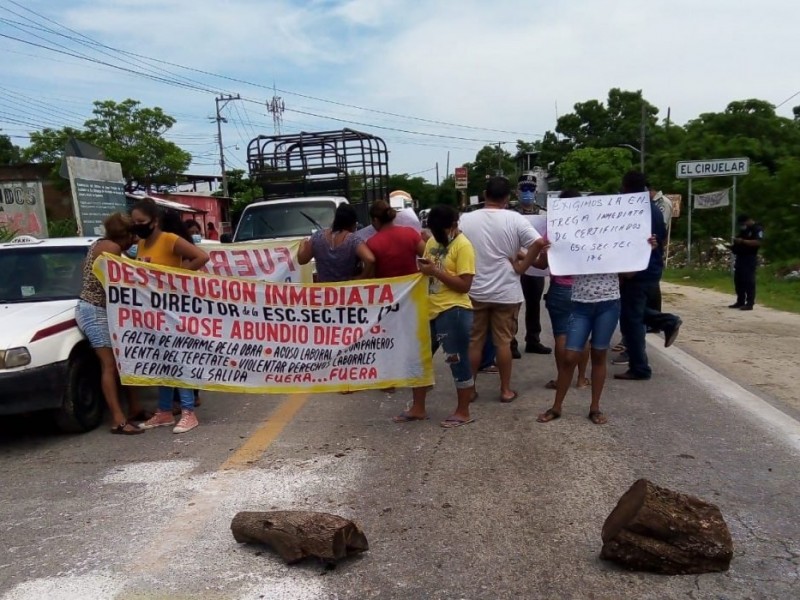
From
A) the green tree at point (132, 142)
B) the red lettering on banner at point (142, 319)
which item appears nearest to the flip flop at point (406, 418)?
the red lettering on banner at point (142, 319)

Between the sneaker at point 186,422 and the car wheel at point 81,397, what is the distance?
28.6 inches

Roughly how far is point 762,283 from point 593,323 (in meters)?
13.1

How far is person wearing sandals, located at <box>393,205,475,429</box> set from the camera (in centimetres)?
548

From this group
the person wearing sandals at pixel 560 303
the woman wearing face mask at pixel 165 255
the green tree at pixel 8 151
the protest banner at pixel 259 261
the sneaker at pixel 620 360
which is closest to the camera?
the woman wearing face mask at pixel 165 255

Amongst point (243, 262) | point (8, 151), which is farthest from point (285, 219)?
point (8, 151)

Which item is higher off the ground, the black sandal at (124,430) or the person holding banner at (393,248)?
the person holding banner at (393,248)

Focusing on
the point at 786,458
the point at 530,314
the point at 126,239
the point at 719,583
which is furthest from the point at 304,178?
the point at 719,583

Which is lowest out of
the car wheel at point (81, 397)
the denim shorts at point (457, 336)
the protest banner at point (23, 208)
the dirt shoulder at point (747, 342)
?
the dirt shoulder at point (747, 342)

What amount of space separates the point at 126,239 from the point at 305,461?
2.52 meters

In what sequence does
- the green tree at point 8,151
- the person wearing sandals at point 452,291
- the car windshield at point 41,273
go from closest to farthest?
1. the person wearing sandals at point 452,291
2. the car windshield at point 41,273
3. the green tree at point 8,151

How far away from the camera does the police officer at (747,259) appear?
1209cm

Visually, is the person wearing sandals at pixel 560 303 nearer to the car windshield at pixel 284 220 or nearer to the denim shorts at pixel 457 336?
the denim shorts at pixel 457 336

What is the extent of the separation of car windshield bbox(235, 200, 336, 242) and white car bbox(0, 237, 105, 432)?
4.23m

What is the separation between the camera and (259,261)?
7.32 metres
